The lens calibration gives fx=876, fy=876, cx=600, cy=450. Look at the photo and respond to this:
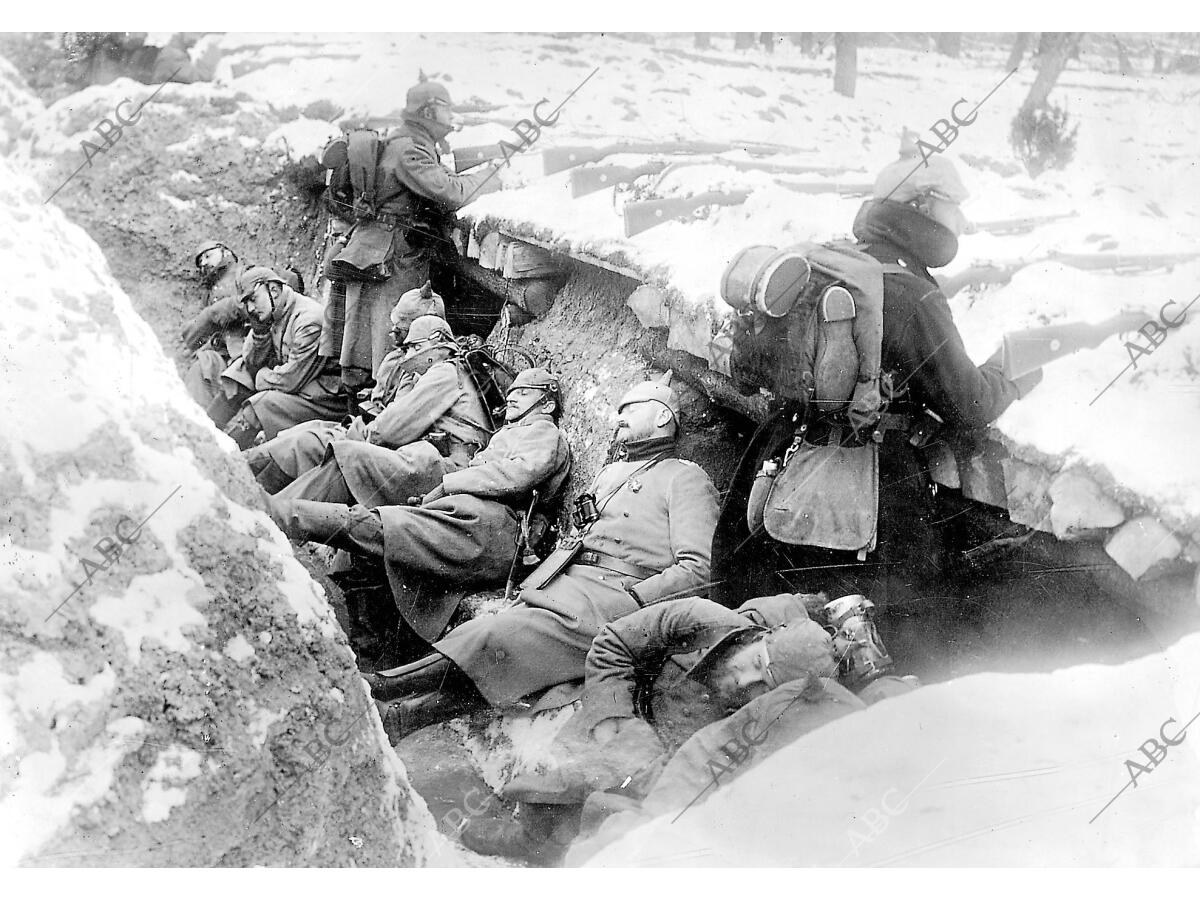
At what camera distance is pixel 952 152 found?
63.0 inches

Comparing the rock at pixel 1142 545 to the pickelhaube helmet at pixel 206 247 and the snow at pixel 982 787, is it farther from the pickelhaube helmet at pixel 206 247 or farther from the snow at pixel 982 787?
the pickelhaube helmet at pixel 206 247

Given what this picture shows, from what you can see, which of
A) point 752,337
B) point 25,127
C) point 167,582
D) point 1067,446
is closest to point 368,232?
point 25,127

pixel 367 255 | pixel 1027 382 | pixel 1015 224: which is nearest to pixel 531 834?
pixel 1027 382

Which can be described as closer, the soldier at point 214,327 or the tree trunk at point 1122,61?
the tree trunk at point 1122,61

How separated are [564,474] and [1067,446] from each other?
1.16 metres

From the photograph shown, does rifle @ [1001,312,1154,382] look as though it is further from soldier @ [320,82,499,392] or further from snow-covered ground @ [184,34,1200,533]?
soldier @ [320,82,499,392]

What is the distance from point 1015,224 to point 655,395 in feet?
2.55

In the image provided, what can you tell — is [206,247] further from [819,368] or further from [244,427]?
[819,368]

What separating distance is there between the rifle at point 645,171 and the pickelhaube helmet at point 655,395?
47 cm

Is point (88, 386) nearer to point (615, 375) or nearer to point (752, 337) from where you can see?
point (752, 337)

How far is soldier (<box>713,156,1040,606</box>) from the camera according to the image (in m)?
1.58

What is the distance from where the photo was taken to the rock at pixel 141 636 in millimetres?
1131

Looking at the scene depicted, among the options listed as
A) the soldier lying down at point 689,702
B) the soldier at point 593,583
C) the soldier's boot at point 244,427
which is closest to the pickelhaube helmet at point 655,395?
the soldier at point 593,583

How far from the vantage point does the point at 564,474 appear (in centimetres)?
224
